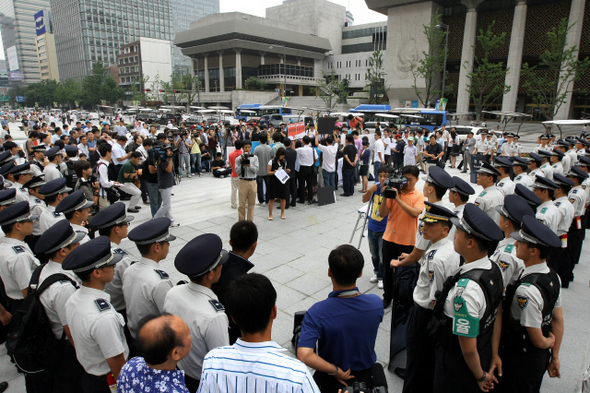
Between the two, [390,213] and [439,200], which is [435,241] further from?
[390,213]

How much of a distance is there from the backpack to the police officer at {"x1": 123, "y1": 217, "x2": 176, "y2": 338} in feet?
1.72

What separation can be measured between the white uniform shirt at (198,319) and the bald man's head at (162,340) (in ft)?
1.14

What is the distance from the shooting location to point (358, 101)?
54625mm

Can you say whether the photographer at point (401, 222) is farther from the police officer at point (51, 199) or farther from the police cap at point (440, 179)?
the police officer at point (51, 199)

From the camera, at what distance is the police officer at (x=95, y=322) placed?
2135mm

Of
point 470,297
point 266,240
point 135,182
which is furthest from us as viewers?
point 135,182

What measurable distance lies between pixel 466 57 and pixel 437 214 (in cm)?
4539

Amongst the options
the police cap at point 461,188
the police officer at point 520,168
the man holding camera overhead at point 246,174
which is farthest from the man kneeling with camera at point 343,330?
the police officer at point 520,168

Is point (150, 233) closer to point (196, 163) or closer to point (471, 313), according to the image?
point (471, 313)

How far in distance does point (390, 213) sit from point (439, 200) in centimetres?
73

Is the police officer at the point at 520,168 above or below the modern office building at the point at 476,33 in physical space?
below

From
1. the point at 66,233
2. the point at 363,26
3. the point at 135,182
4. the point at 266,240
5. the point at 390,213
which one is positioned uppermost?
the point at 363,26

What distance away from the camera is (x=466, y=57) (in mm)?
40844

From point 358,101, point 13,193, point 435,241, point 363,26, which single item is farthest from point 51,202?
point 363,26
